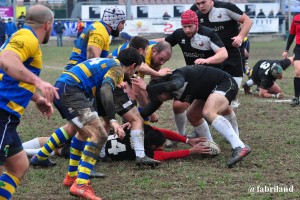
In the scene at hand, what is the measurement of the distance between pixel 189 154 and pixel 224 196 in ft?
6.14

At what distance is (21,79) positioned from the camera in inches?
194

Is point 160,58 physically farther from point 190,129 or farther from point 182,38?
point 190,129

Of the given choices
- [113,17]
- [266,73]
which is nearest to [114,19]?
[113,17]

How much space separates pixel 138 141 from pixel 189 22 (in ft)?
5.97

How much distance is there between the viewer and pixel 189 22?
8.24m

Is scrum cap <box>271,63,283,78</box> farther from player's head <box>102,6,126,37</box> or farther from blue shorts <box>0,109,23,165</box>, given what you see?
blue shorts <box>0,109,23,165</box>

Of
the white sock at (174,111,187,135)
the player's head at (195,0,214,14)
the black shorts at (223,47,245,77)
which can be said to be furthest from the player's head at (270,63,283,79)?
the white sock at (174,111,187,135)

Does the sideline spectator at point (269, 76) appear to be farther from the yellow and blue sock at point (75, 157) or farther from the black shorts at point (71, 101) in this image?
the black shorts at point (71, 101)

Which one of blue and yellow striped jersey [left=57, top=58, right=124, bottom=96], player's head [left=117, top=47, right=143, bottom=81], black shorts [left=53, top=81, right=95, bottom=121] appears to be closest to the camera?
black shorts [left=53, top=81, right=95, bottom=121]

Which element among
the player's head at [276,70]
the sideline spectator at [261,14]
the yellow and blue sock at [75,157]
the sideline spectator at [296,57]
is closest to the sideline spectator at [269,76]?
the player's head at [276,70]

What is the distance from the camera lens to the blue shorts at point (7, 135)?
16.9 feet

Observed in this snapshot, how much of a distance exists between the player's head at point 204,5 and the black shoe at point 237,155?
260 cm

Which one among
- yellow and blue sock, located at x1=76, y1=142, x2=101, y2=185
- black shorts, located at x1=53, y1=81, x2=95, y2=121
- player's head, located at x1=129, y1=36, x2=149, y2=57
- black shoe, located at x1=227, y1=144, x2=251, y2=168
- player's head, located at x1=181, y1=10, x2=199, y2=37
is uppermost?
player's head, located at x1=181, y1=10, x2=199, y2=37

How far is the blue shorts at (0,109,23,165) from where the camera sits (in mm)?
5160
